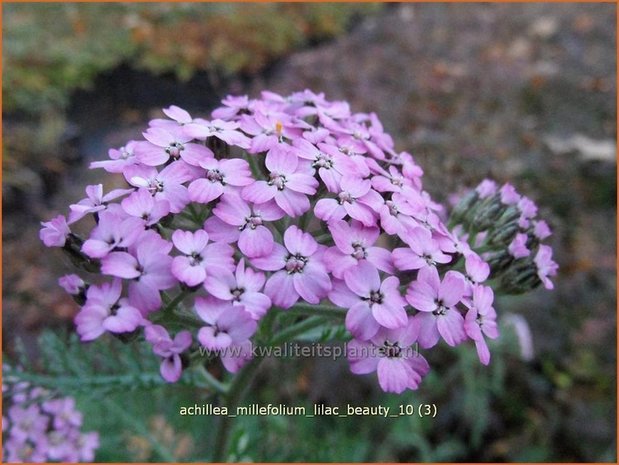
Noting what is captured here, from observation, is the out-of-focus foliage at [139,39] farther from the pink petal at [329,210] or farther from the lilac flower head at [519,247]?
the pink petal at [329,210]

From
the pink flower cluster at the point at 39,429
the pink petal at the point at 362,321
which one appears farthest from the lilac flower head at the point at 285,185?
the pink flower cluster at the point at 39,429

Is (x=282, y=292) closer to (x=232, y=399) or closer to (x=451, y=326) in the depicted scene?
(x=451, y=326)

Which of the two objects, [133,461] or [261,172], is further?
[133,461]

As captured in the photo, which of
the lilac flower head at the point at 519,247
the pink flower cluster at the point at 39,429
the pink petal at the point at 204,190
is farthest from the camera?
the pink flower cluster at the point at 39,429

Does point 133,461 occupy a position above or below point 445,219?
below

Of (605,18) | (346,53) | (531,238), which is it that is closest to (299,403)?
(531,238)

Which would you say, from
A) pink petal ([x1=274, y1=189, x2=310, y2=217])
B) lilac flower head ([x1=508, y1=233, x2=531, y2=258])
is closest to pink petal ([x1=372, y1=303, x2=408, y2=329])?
pink petal ([x1=274, y1=189, x2=310, y2=217])

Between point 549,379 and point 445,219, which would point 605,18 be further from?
point 445,219

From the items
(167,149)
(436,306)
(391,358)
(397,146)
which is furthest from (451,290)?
(397,146)
